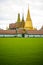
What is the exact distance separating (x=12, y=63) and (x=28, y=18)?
82.6m

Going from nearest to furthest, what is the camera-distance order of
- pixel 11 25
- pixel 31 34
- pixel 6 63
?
1. pixel 6 63
2. pixel 31 34
3. pixel 11 25

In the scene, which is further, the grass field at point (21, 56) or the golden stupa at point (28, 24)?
the golden stupa at point (28, 24)

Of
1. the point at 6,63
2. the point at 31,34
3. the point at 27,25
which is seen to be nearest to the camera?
the point at 6,63

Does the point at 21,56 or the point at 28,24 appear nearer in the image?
the point at 21,56

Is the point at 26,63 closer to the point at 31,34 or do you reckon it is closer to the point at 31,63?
the point at 31,63

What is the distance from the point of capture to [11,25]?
102 m

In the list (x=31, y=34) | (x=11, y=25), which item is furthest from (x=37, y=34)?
(x=11, y=25)

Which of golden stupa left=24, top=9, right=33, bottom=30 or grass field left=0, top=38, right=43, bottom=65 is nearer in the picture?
grass field left=0, top=38, right=43, bottom=65

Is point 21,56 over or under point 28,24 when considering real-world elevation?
over

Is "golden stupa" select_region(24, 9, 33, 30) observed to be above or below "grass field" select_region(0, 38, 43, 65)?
below

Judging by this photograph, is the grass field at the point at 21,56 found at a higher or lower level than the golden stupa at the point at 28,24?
higher

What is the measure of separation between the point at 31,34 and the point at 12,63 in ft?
212

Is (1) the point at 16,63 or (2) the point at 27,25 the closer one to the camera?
(1) the point at 16,63

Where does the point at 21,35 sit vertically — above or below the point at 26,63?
below
